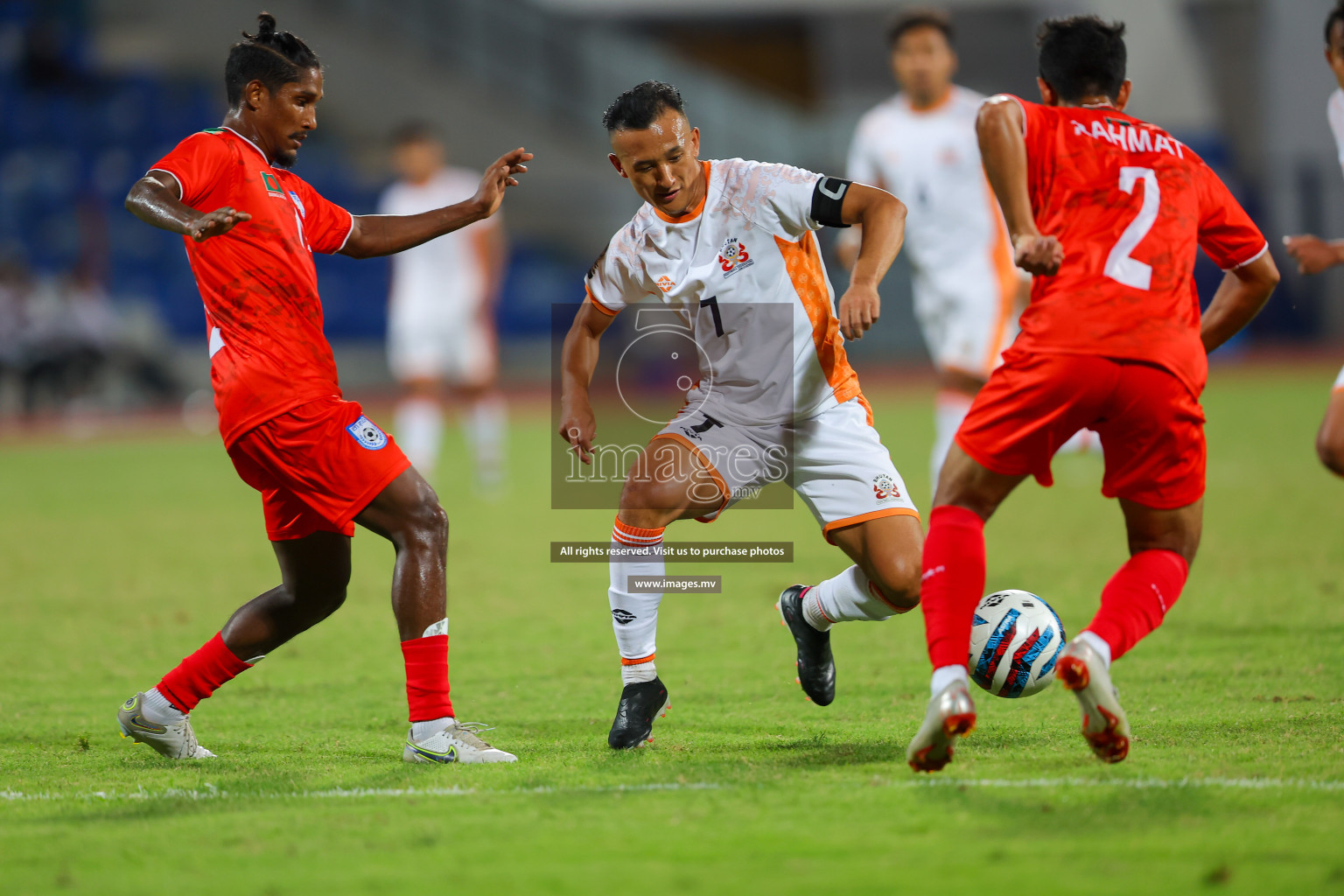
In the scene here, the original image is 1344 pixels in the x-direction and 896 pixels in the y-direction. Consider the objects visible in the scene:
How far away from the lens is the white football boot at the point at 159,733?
14.4 feet

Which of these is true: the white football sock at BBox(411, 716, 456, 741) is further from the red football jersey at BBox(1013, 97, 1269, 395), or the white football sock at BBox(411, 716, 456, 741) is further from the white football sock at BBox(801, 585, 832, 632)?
the red football jersey at BBox(1013, 97, 1269, 395)

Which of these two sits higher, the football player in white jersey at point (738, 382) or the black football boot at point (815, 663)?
the football player in white jersey at point (738, 382)

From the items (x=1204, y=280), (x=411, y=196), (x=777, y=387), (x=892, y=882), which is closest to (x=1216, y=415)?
(x=1204, y=280)

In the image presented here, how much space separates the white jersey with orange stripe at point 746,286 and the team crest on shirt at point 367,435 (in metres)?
0.95

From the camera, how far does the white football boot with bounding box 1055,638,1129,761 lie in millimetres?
3541

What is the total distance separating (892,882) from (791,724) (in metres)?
1.66

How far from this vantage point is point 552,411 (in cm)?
1975

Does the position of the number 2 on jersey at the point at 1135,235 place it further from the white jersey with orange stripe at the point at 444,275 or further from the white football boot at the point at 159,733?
the white jersey with orange stripe at the point at 444,275

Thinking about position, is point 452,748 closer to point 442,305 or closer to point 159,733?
point 159,733

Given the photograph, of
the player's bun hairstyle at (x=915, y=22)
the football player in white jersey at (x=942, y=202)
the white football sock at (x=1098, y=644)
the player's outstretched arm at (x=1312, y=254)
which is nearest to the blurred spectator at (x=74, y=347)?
the football player in white jersey at (x=942, y=202)

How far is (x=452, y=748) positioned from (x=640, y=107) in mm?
2098

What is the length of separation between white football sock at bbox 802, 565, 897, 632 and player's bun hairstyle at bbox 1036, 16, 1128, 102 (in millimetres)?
1687

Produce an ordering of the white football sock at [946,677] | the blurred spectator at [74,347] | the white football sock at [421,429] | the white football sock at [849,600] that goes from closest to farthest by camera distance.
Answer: the white football sock at [946,677] → the white football sock at [849,600] → the white football sock at [421,429] → the blurred spectator at [74,347]

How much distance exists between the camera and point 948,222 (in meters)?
8.38
